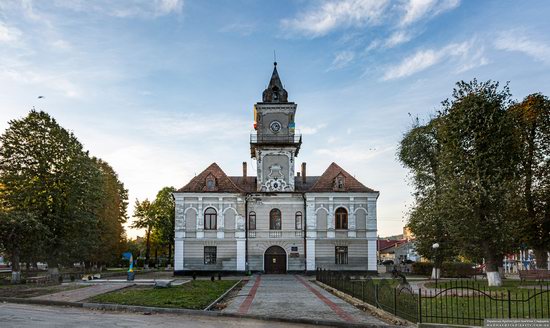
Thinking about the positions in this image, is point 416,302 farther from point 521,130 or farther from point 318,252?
point 318,252

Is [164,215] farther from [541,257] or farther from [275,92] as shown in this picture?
[541,257]

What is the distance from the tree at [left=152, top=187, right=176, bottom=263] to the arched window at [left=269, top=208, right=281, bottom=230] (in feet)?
74.1

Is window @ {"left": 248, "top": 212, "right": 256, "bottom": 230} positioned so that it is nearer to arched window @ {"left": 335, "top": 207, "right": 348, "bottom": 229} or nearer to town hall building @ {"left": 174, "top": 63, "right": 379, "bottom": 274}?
town hall building @ {"left": 174, "top": 63, "right": 379, "bottom": 274}

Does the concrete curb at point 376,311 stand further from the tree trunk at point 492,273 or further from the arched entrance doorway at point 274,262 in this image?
the arched entrance doorway at point 274,262

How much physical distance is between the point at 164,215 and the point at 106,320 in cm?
5326

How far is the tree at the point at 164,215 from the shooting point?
67.5m

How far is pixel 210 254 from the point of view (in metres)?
47.2

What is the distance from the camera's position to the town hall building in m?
47.0

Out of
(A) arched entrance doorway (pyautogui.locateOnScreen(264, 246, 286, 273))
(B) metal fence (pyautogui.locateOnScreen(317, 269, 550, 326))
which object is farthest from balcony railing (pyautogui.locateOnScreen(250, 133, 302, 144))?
(B) metal fence (pyautogui.locateOnScreen(317, 269, 550, 326))

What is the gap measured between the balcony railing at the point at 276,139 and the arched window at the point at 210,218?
23.9 ft

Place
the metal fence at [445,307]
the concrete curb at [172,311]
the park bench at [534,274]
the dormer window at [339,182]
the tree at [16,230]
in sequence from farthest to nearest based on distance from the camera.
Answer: the dormer window at [339,182] → the tree at [16,230] → the park bench at [534,274] → the concrete curb at [172,311] → the metal fence at [445,307]

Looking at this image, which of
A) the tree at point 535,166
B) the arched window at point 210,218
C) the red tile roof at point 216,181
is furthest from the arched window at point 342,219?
the tree at point 535,166

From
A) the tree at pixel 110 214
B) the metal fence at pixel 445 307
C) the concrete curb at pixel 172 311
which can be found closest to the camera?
the metal fence at pixel 445 307

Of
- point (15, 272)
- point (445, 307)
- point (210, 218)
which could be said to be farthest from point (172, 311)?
point (210, 218)
